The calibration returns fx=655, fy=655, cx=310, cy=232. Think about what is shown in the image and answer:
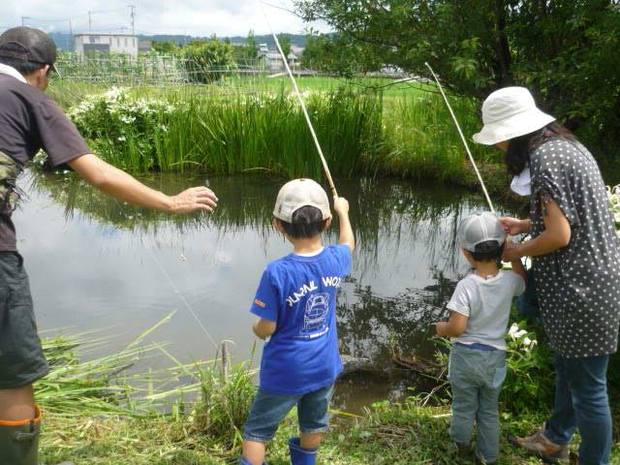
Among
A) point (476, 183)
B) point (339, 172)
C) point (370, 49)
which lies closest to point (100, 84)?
point (339, 172)

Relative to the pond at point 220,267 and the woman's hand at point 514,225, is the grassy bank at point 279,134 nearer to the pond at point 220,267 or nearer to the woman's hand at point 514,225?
the pond at point 220,267

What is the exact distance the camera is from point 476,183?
27.3 ft

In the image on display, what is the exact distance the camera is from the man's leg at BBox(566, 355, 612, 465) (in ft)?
7.04

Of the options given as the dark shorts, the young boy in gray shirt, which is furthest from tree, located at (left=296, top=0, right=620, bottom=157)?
the dark shorts

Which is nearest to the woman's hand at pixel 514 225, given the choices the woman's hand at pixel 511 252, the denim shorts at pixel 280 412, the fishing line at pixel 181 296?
the woman's hand at pixel 511 252

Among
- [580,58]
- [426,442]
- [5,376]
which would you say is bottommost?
[426,442]

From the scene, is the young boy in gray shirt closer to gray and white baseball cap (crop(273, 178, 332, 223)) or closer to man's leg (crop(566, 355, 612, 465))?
man's leg (crop(566, 355, 612, 465))

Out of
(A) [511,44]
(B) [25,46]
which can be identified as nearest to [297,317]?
(B) [25,46]

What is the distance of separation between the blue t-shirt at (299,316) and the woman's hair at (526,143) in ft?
2.13

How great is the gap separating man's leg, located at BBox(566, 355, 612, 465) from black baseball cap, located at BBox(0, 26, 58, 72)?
1955 millimetres

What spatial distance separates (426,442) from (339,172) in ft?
21.6

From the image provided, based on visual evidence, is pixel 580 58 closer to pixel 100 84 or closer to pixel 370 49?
pixel 370 49

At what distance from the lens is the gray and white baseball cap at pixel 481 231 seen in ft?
7.37

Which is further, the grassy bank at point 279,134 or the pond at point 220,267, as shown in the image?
the grassy bank at point 279,134
